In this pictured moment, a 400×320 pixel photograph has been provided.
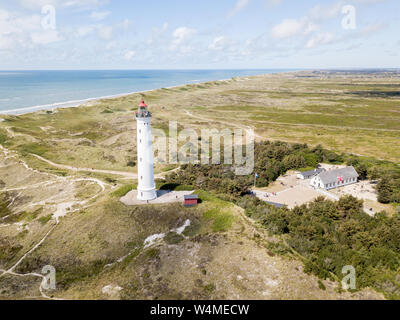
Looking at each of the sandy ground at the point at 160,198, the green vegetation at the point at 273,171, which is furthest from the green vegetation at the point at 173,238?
the green vegetation at the point at 273,171

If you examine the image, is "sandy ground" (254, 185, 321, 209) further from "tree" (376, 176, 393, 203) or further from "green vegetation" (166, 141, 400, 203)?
"tree" (376, 176, 393, 203)

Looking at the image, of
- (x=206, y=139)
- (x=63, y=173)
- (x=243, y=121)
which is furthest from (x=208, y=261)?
(x=243, y=121)

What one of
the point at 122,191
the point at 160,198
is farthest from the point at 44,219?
the point at 160,198

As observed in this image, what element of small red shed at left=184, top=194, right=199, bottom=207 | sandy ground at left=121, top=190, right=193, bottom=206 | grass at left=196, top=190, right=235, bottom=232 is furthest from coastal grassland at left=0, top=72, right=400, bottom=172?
grass at left=196, top=190, right=235, bottom=232

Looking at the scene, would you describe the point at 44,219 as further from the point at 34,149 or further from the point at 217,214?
the point at 34,149

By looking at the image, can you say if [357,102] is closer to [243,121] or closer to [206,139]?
[243,121]
